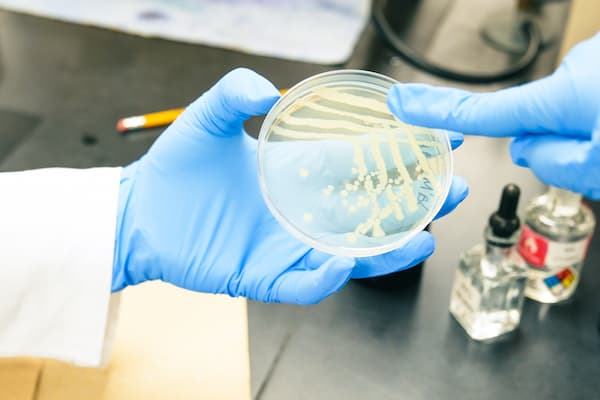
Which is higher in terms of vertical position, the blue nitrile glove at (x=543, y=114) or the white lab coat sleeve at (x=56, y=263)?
the blue nitrile glove at (x=543, y=114)

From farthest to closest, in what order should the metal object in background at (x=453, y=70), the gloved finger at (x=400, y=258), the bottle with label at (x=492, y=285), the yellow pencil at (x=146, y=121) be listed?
the metal object in background at (x=453, y=70), the yellow pencil at (x=146, y=121), the bottle with label at (x=492, y=285), the gloved finger at (x=400, y=258)

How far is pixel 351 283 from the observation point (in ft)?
3.32

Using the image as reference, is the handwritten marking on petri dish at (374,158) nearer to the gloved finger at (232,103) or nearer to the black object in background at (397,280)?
the gloved finger at (232,103)

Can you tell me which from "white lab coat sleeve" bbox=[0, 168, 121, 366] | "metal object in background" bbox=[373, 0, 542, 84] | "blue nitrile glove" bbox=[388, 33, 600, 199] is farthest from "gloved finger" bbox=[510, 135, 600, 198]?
"metal object in background" bbox=[373, 0, 542, 84]

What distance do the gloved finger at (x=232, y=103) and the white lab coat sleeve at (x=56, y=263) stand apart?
131 millimetres

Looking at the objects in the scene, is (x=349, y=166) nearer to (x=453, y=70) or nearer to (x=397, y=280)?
(x=397, y=280)

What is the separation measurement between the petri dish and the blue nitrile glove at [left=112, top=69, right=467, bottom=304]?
6cm

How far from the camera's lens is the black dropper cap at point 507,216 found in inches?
34.5

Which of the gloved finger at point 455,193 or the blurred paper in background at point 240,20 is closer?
the gloved finger at point 455,193

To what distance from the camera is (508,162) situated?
1.23 meters

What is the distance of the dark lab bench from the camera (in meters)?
0.90

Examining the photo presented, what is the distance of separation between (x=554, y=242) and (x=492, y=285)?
4.3 inches

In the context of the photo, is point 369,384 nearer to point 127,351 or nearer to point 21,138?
point 127,351

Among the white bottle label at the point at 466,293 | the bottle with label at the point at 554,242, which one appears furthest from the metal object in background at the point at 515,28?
the white bottle label at the point at 466,293
